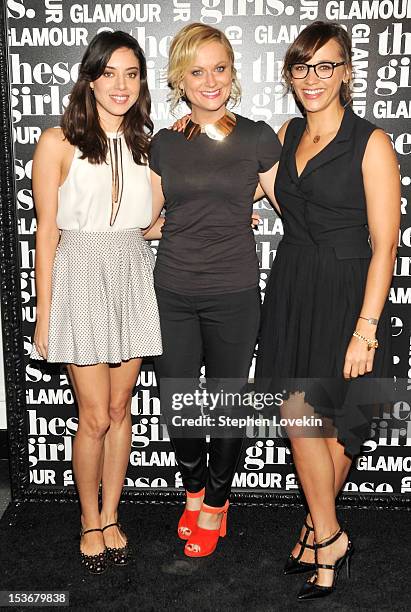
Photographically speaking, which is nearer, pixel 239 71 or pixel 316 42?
pixel 316 42

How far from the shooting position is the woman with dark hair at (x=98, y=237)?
2.34 meters

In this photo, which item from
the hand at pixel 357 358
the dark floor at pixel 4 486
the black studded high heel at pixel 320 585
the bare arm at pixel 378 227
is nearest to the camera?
the bare arm at pixel 378 227

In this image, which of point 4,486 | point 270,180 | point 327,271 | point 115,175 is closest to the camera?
point 327,271

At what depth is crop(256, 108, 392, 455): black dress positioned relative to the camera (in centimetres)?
224

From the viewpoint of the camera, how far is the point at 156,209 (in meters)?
2.62

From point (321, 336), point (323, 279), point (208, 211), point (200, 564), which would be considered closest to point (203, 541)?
point (200, 564)

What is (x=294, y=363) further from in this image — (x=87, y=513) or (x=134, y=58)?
(x=134, y=58)

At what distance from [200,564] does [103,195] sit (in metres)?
1.47

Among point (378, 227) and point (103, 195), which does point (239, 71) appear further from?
point (378, 227)

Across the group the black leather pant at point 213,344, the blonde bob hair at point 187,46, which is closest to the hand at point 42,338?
the black leather pant at point 213,344

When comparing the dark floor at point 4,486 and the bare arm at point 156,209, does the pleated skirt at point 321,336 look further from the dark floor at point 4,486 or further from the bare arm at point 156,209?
the dark floor at point 4,486

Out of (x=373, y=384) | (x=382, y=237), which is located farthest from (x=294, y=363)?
(x=382, y=237)

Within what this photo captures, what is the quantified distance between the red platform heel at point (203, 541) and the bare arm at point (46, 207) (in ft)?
3.27

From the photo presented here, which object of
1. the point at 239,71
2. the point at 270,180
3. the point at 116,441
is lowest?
the point at 116,441
